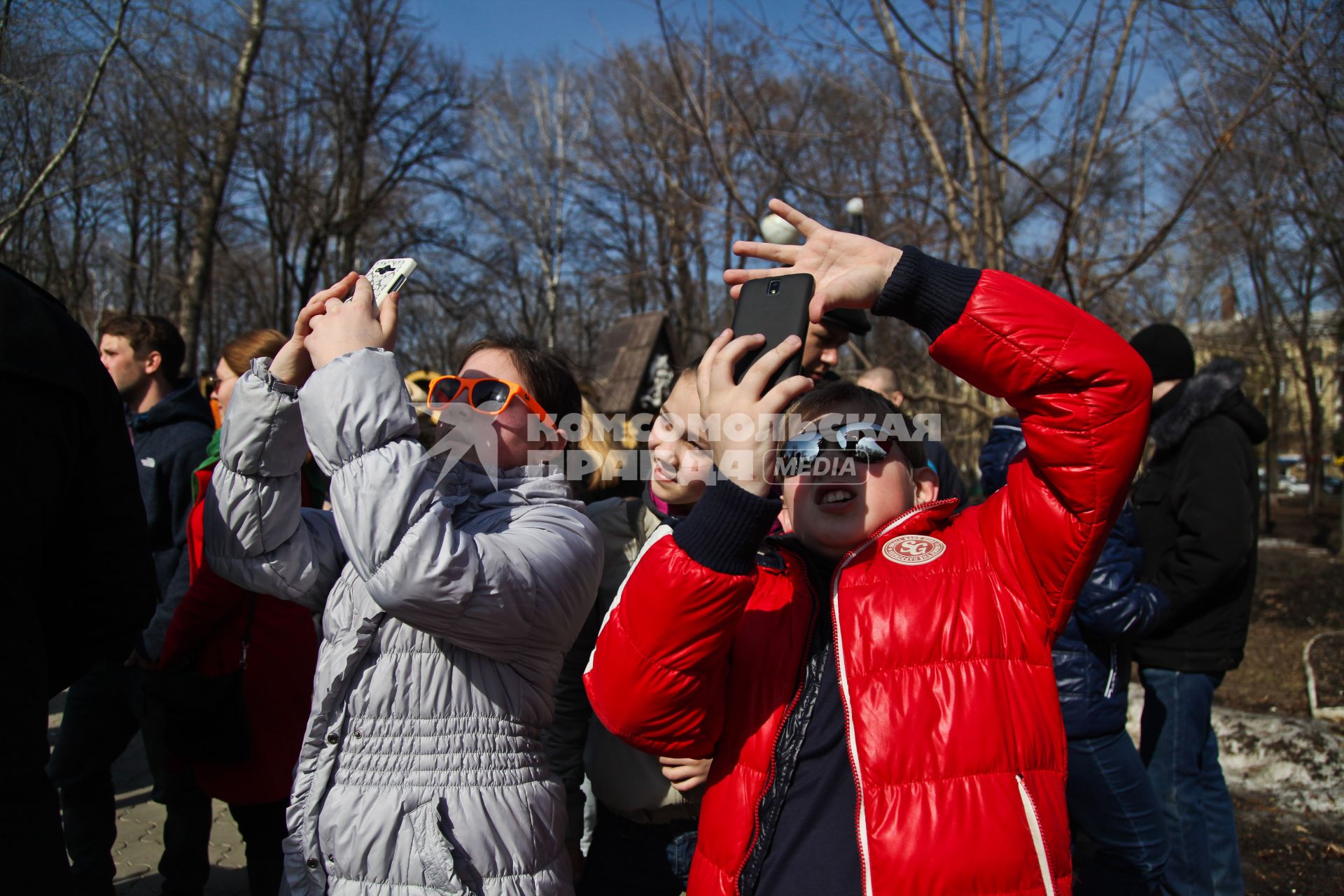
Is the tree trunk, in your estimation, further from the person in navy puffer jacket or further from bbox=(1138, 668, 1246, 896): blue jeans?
bbox=(1138, 668, 1246, 896): blue jeans

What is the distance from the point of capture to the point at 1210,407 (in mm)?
3727

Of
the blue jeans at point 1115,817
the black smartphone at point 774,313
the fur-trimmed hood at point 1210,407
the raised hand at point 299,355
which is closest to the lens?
the black smartphone at point 774,313

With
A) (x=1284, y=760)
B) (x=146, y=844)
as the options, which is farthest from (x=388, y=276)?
(x=1284, y=760)

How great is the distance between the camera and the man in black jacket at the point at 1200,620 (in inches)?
137

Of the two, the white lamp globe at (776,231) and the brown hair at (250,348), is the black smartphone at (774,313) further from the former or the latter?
the white lamp globe at (776,231)

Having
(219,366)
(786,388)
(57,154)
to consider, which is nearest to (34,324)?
(786,388)

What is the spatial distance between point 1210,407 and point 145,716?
4385 mm

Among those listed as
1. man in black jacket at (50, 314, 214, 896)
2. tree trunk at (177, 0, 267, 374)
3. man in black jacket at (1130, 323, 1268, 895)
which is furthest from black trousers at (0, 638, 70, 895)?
tree trunk at (177, 0, 267, 374)

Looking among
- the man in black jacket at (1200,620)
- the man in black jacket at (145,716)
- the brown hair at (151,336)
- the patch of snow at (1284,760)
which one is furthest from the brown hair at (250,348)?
the patch of snow at (1284,760)

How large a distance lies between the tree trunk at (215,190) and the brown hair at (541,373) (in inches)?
475

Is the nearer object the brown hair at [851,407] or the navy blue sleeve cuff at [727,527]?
the navy blue sleeve cuff at [727,527]

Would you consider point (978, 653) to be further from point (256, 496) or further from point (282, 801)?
point (282, 801)

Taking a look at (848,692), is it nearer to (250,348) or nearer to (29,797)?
(29,797)

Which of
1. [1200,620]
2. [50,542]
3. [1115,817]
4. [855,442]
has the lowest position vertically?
[1115,817]
